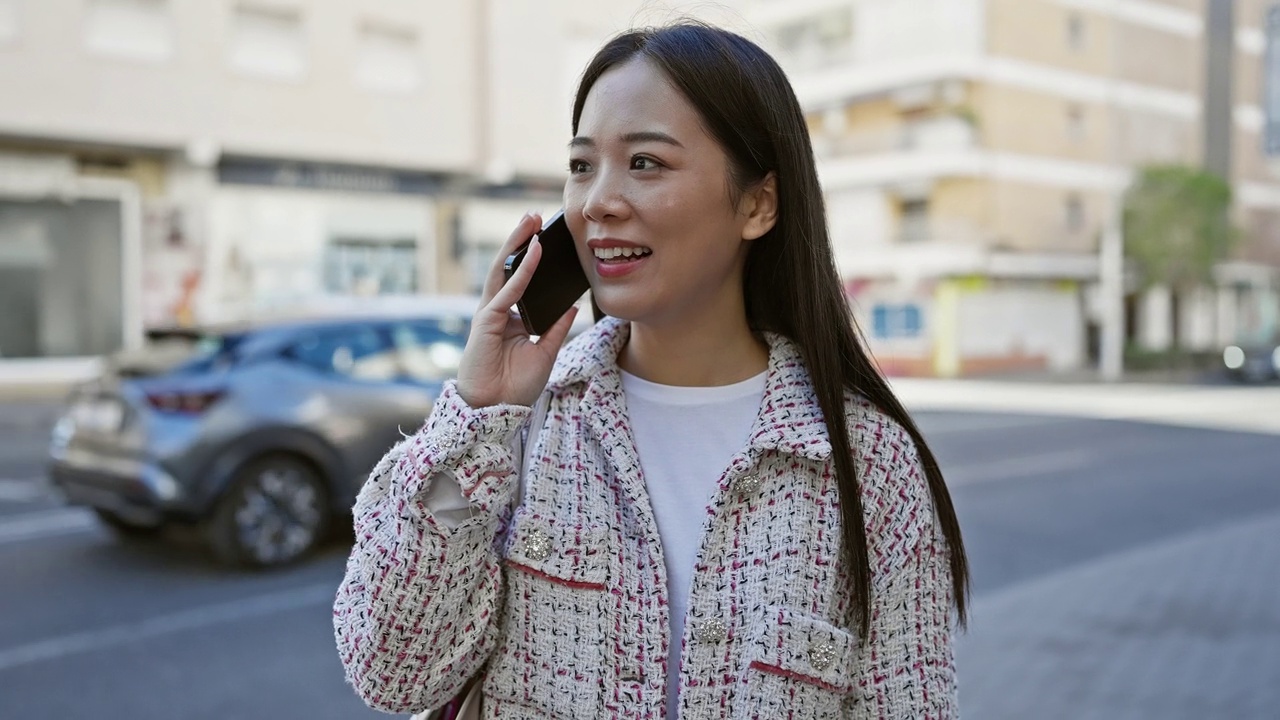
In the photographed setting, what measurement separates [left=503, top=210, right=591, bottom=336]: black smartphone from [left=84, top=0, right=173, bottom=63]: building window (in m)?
→ 19.2

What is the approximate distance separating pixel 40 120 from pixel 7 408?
4861mm

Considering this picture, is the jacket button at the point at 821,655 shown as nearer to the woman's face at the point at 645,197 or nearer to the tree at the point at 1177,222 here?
the woman's face at the point at 645,197

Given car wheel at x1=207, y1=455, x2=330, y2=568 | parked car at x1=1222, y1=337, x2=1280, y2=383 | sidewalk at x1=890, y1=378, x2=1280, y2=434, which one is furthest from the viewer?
parked car at x1=1222, y1=337, x2=1280, y2=383

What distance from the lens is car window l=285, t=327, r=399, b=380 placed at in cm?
725

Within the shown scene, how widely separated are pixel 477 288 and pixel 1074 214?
20373 mm

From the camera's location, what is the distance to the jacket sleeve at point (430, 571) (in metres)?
1.45

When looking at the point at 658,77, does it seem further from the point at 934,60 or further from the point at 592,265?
the point at 934,60

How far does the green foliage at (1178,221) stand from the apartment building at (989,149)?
103cm

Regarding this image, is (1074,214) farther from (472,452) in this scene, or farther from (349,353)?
(472,452)

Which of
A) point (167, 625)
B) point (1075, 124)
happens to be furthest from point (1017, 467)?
point (1075, 124)

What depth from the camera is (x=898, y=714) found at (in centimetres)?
151

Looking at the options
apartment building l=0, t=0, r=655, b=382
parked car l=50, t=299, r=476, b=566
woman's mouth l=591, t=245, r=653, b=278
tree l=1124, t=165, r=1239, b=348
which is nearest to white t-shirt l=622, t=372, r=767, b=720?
woman's mouth l=591, t=245, r=653, b=278

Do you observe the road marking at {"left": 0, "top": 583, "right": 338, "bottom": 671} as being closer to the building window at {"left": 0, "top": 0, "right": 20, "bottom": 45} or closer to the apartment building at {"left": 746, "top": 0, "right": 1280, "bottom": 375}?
the building window at {"left": 0, "top": 0, "right": 20, "bottom": 45}

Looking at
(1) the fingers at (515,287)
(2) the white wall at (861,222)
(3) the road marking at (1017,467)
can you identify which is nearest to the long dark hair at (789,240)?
(1) the fingers at (515,287)
